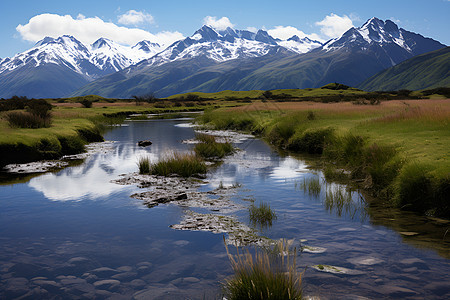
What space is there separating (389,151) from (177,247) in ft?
38.7

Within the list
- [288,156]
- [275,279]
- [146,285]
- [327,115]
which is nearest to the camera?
[275,279]

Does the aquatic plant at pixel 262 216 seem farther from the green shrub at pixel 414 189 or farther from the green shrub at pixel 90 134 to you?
the green shrub at pixel 90 134

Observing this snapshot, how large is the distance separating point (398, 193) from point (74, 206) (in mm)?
13054

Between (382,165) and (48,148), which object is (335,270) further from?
(48,148)

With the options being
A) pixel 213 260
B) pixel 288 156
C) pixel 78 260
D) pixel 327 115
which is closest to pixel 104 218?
pixel 78 260

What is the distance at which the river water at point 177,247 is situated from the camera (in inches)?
331

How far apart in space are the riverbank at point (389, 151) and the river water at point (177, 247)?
3.30ft

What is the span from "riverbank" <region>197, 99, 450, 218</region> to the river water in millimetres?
1005

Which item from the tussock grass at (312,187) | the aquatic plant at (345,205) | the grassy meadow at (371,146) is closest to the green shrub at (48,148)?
the grassy meadow at (371,146)

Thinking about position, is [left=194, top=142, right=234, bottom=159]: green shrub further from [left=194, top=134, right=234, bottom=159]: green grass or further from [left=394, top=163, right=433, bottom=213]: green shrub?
[left=394, top=163, right=433, bottom=213]: green shrub

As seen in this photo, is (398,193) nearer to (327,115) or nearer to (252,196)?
(252,196)

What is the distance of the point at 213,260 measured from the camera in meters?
9.84

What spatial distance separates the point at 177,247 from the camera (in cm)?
1076

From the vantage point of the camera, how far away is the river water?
27.6ft
